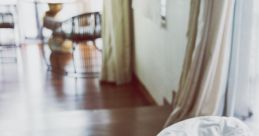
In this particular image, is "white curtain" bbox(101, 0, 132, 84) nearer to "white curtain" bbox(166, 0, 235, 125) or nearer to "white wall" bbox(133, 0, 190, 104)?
"white wall" bbox(133, 0, 190, 104)

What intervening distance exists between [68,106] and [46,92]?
542 millimetres

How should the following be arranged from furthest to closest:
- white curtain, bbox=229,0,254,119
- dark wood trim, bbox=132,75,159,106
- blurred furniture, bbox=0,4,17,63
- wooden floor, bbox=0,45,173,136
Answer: blurred furniture, bbox=0,4,17,63 → dark wood trim, bbox=132,75,159,106 → wooden floor, bbox=0,45,173,136 → white curtain, bbox=229,0,254,119

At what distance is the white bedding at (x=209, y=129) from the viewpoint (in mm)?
1235

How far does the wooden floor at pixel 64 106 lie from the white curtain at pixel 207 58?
532mm

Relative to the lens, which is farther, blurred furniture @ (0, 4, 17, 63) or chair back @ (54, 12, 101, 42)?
blurred furniture @ (0, 4, 17, 63)

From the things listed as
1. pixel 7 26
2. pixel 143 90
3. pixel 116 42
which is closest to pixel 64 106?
pixel 143 90

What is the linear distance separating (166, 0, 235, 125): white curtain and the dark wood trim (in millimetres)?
1475

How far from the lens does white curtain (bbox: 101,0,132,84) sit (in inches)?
173

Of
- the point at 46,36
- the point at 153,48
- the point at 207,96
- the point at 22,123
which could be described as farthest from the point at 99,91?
the point at 46,36

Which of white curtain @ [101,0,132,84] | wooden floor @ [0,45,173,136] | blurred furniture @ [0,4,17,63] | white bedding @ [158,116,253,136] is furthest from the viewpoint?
blurred furniture @ [0,4,17,63]

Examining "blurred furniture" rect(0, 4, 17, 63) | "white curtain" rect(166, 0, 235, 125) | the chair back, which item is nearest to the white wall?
"white curtain" rect(166, 0, 235, 125)

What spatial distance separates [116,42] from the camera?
14.7 feet

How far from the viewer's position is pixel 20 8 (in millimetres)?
6668

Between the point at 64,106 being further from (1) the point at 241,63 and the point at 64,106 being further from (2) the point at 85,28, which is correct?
(1) the point at 241,63
